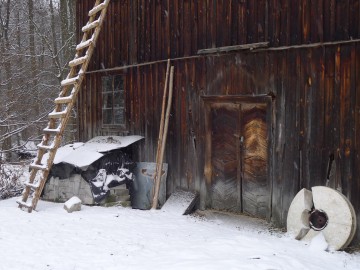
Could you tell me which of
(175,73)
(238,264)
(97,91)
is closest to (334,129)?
(238,264)

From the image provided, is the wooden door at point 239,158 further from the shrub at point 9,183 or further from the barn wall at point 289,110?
the shrub at point 9,183

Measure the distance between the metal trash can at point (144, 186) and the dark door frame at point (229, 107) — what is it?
119cm

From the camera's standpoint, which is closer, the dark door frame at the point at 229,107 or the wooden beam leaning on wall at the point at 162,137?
the dark door frame at the point at 229,107

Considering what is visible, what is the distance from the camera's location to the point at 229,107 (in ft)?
28.6

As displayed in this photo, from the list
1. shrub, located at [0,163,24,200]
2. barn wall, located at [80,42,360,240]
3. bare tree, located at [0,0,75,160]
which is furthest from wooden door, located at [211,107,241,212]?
bare tree, located at [0,0,75,160]

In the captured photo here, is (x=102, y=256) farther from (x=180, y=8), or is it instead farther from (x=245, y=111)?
(x=180, y=8)

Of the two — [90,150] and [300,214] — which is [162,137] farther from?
[300,214]

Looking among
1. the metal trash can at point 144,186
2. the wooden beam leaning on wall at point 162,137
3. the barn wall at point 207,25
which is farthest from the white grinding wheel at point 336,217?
the metal trash can at point 144,186

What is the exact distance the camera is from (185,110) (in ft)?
31.0

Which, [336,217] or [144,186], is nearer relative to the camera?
[336,217]

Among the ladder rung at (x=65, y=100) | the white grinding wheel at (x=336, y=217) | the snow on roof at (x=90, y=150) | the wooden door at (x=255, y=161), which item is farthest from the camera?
the snow on roof at (x=90, y=150)

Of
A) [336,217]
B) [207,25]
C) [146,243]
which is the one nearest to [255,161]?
[336,217]

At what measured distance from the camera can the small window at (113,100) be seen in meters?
11.5

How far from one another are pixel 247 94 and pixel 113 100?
4.81 meters
